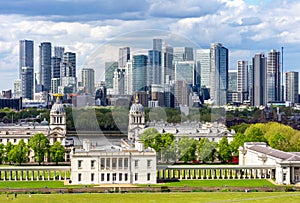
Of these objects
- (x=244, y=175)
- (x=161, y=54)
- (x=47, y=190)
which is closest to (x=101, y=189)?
(x=47, y=190)

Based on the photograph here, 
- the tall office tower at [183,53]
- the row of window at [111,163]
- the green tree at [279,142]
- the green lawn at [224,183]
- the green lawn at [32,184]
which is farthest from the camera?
the green tree at [279,142]

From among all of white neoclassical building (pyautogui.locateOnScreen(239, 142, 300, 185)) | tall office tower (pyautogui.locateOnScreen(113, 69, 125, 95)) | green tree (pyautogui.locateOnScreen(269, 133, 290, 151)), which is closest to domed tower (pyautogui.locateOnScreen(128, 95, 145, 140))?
green tree (pyautogui.locateOnScreen(269, 133, 290, 151))

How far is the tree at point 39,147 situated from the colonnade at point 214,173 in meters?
16.7

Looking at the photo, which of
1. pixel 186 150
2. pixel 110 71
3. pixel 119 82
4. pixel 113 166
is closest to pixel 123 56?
pixel 110 71

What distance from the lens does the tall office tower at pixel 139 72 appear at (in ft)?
217

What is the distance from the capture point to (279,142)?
85688mm

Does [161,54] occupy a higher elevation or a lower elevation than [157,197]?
higher

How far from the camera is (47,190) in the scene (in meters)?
57.4

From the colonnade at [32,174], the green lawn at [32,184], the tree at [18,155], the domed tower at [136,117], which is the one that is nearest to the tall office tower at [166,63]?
the colonnade at [32,174]

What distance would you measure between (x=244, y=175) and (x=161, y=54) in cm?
1445

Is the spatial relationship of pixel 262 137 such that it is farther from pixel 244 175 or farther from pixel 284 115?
pixel 284 115

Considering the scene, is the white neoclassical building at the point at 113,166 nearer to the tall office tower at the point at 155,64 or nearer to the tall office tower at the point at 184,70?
the tall office tower at the point at 155,64

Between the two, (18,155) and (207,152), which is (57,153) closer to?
(18,155)

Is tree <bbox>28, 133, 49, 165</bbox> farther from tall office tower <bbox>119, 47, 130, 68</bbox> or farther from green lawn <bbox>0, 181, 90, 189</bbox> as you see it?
tall office tower <bbox>119, 47, 130, 68</bbox>
